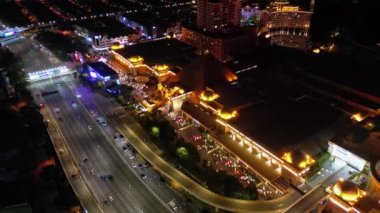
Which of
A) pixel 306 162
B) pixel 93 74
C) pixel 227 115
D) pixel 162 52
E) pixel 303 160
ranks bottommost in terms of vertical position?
pixel 306 162

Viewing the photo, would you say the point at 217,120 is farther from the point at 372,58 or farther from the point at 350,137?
the point at 372,58

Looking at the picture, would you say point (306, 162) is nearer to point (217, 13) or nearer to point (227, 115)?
point (227, 115)

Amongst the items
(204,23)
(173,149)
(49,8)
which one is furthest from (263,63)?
(49,8)

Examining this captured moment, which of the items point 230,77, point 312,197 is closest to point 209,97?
point 230,77

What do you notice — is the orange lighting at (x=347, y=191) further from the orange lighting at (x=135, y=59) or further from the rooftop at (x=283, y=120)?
the orange lighting at (x=135, y=59)

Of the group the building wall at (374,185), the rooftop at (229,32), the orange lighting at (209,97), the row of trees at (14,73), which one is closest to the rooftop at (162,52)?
the rooftop at (229,32)
